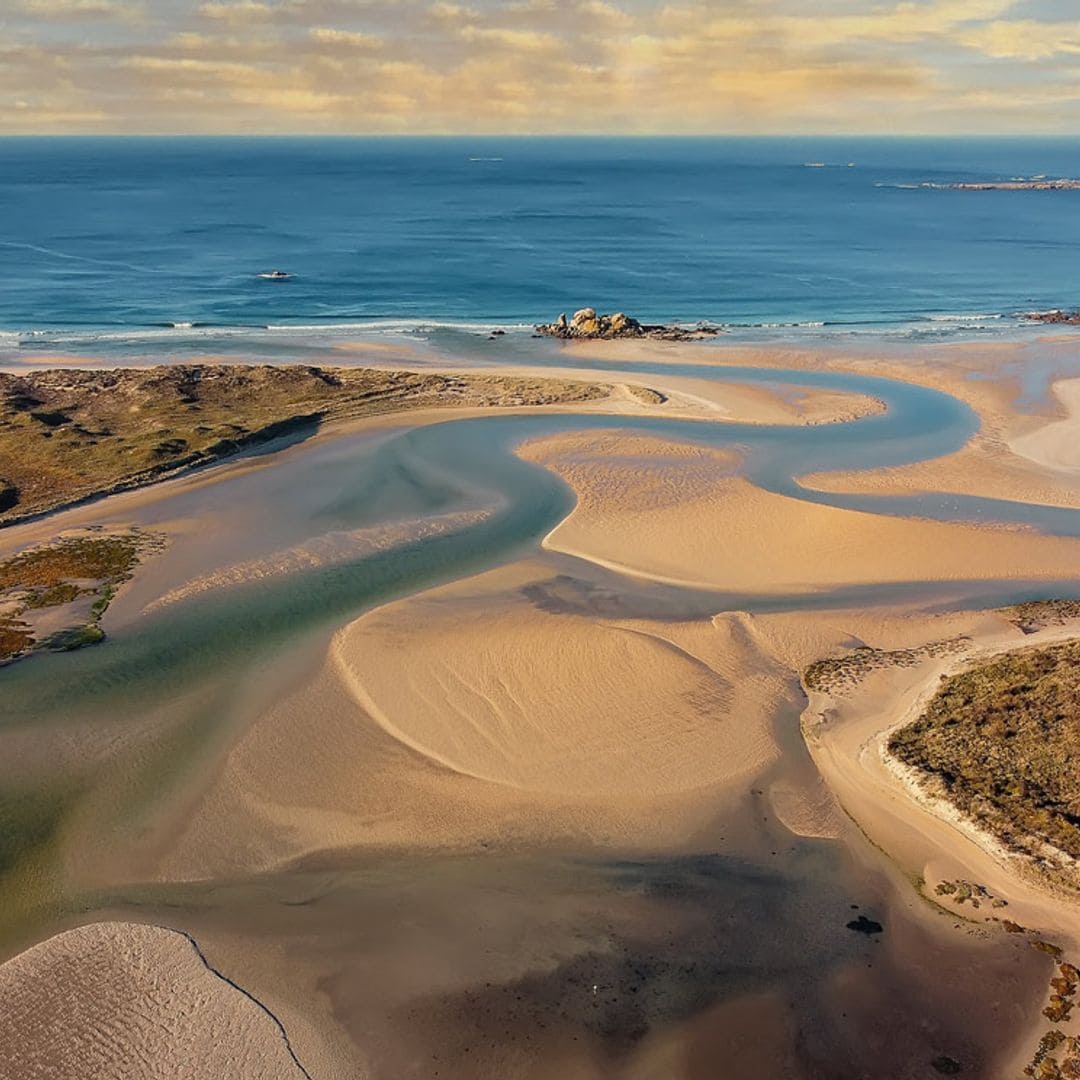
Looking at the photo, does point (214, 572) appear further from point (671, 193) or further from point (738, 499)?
point (671, 193)

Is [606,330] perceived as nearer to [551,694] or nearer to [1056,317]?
[1056,317]

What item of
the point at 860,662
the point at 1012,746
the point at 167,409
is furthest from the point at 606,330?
the point at 1012,746

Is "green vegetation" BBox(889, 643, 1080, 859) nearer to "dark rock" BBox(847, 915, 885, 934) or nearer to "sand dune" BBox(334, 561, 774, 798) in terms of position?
"dark rock" BBox(847, 915, 885, 934)

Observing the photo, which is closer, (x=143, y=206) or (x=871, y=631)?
(x=871, y=631)

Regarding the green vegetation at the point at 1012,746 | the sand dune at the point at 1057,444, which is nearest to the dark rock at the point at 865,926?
the green vegetation at the point at 1012,746

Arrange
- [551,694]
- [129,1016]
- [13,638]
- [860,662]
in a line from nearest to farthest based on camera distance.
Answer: [129,1016], [551,694], [860,662], [13,638]

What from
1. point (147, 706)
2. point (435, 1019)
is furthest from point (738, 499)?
point (435, 1019)
